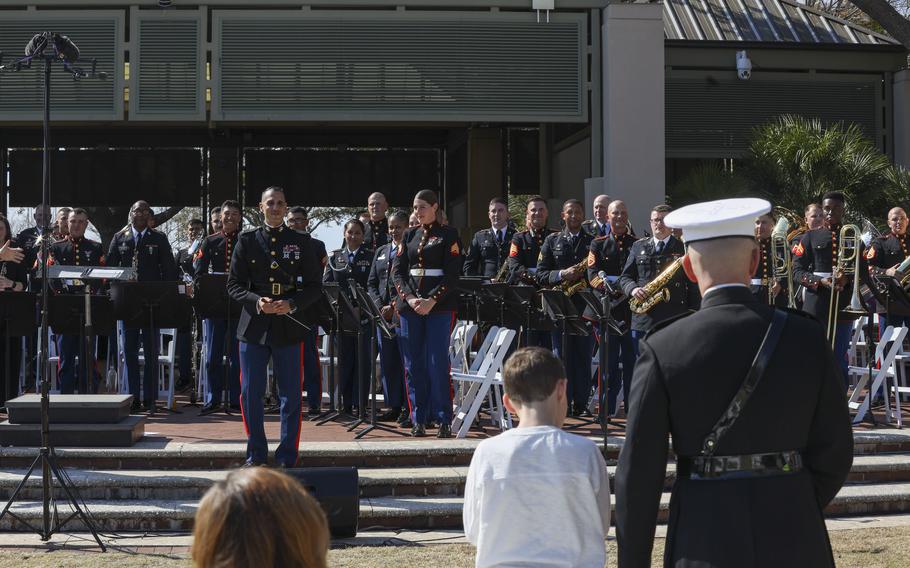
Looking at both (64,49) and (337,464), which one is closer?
Answer: (64,49)

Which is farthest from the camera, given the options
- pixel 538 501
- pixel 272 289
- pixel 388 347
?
pixel 388 347

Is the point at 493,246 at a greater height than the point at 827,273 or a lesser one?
greater

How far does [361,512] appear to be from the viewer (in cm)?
773

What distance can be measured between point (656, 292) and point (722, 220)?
6679mm

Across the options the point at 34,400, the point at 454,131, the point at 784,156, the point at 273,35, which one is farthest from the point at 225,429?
the point at 454,131

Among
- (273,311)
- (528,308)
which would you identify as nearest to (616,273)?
(528,308)

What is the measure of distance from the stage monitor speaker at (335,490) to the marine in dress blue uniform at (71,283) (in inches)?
208

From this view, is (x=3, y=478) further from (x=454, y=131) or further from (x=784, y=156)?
(x=454, y=131)

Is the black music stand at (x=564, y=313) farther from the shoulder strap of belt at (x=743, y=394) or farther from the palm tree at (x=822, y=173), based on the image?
the shoulder strap of belt at (x=743, y=394)

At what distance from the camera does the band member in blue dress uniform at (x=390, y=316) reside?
10.6 metres

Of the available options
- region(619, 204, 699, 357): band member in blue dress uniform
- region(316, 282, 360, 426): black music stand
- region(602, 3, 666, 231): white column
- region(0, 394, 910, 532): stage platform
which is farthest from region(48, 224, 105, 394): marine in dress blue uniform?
region(602, 3, 666, 231): white column

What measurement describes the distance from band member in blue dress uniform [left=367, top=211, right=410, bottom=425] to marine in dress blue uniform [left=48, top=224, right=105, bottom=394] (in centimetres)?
304

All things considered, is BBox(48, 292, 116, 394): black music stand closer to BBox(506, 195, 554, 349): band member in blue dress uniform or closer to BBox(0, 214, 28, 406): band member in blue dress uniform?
BBox(0, 214, 28, 406): band member in blue dress uniform

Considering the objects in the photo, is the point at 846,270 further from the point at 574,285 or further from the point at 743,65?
the point at 743,65
